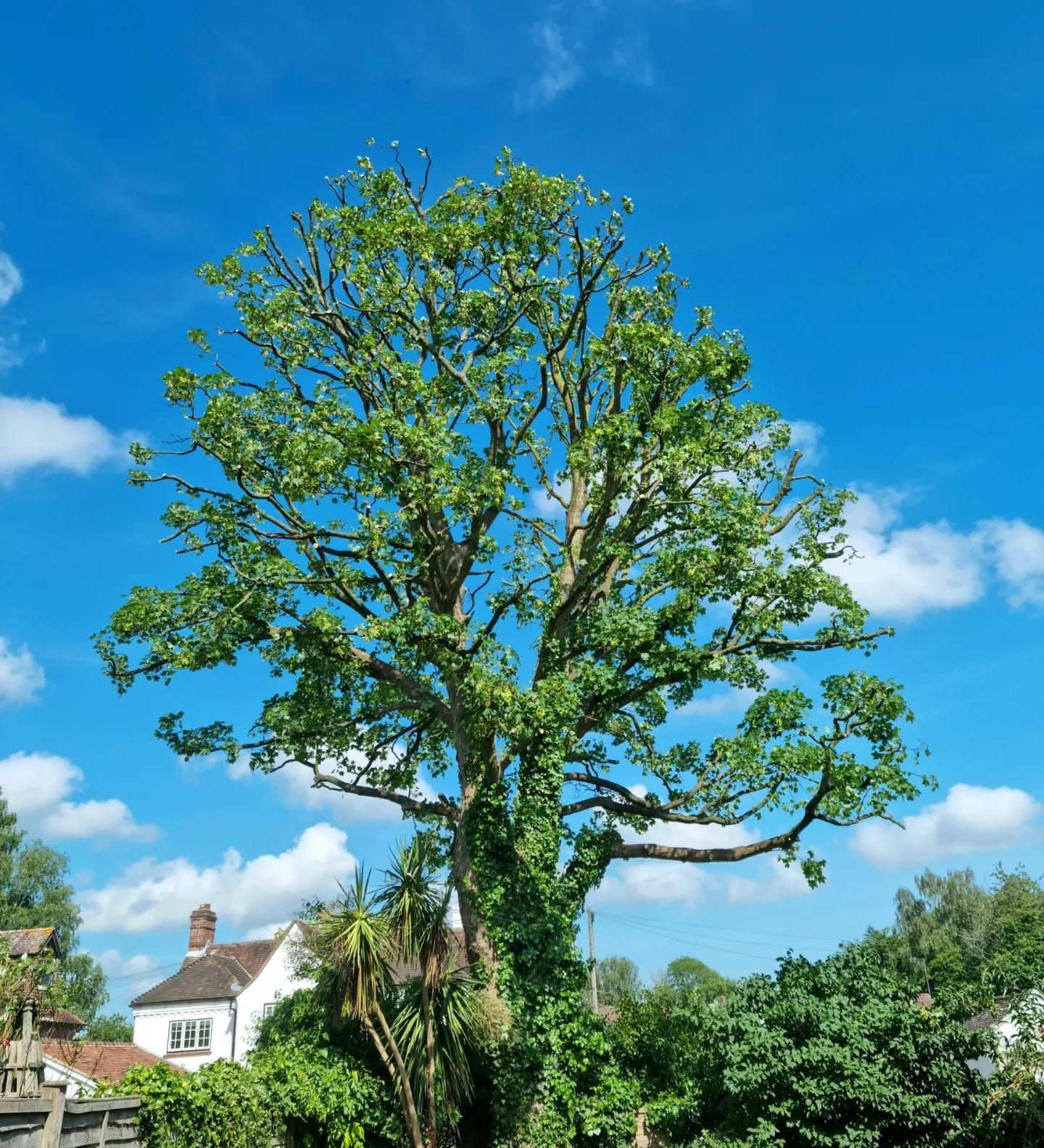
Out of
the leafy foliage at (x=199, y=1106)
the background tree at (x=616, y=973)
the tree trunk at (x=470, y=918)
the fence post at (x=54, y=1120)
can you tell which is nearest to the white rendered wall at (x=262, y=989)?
the tree trunk at (x=470, y=918)

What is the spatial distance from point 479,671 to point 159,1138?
7103 mm

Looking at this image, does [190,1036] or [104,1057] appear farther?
[190,1036]

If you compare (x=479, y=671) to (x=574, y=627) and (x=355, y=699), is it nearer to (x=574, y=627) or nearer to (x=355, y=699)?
(x=574, y=627)

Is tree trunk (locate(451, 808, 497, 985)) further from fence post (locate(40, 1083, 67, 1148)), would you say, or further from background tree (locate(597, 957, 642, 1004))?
background tree (locate(597, 957, 642, 1004))

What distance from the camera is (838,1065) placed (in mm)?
14656

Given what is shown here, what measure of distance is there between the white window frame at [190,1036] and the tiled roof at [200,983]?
86 cm

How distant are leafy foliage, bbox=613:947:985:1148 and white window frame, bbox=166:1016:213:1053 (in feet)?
Result: 98.7

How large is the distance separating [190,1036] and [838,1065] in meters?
33.0

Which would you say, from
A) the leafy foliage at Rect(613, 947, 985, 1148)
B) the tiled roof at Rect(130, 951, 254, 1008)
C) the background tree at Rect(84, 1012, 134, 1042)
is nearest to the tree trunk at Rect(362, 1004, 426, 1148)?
the leafy foliage at Rect(613, 947, 985, 1148)

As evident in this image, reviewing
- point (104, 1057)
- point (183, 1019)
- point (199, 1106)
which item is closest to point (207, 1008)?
point (183, 1019)

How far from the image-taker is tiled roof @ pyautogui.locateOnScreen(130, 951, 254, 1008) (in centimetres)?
4084

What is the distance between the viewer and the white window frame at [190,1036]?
40.3 metres

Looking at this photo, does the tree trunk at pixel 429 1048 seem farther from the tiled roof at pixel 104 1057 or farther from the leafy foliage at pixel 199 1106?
the tiled roof at pixel 104 1057

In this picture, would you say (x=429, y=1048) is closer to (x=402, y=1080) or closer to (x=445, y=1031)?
(x=445, y=1031)
